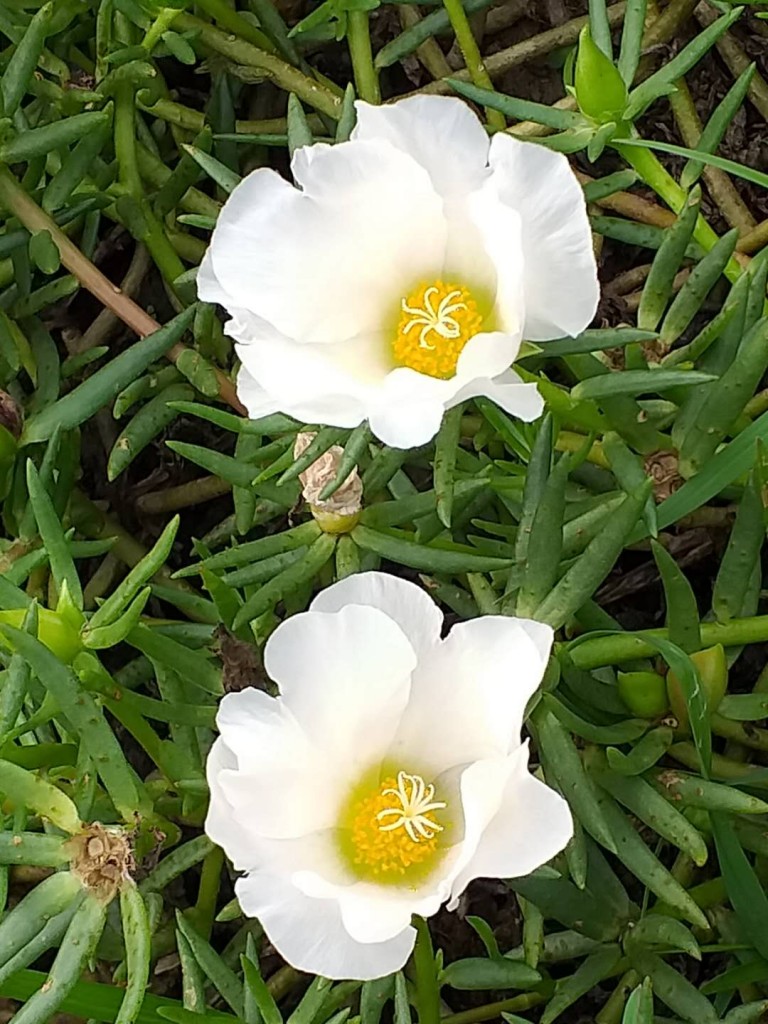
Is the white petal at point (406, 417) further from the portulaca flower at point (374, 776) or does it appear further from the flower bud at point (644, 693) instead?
the flower bud at point (644, 693)

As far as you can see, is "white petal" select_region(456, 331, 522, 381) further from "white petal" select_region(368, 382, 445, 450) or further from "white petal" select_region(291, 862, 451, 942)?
"white petal" select_region(291, 862, 451, 942)

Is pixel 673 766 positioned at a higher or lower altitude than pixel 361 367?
lower

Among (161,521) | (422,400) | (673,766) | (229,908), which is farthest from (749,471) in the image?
(161,521)

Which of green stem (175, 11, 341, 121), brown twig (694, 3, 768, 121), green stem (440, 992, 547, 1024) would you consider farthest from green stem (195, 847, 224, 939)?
brown twig (694, 3, 768, 121)

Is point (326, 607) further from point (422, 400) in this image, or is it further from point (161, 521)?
point (161, 521)

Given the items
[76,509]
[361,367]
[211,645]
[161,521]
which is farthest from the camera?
[161,521]

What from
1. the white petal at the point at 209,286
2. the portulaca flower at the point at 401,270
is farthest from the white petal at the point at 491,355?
the white petal at the point at 209,286

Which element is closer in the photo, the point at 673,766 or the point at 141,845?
the point at 141,845
